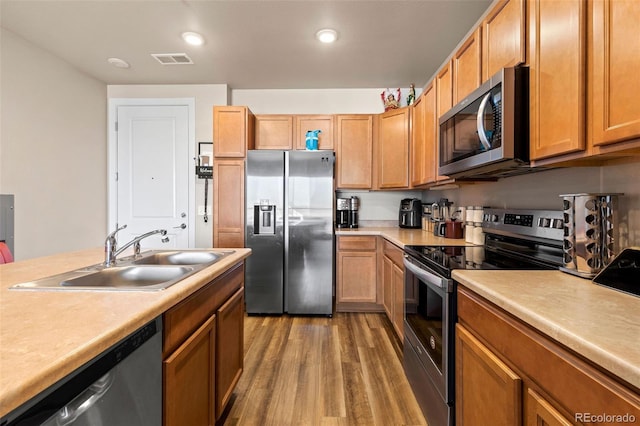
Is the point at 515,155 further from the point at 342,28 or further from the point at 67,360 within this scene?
the point at 342,28

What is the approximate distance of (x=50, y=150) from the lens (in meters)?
2.91

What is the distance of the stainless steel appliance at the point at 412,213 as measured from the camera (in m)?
3.38

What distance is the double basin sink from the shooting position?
0.96 meters

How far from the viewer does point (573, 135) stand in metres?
1.04

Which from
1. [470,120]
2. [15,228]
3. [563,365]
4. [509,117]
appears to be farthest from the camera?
[15,228]

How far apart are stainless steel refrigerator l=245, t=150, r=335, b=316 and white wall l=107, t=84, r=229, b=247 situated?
89cm

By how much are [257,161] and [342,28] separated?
4.76 feet

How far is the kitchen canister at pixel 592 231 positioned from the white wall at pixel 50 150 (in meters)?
4.00

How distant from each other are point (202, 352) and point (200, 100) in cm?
326

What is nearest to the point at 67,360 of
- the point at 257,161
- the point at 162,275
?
the point at 162,275

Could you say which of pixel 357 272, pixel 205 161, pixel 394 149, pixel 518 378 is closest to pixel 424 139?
pixel 394 149

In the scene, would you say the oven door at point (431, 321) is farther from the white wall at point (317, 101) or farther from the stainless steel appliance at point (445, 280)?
the white wall at point (317, 101)

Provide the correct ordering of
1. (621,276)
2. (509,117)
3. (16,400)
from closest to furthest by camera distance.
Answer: (16,400), (621,276), (509,117)

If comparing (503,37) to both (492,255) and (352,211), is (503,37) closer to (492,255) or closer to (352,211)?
(492,255)
